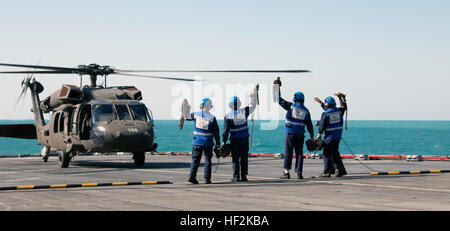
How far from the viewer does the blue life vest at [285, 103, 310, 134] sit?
1451cm

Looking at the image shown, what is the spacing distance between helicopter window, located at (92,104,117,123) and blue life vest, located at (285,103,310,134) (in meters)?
8.71

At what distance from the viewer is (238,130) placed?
14.2m

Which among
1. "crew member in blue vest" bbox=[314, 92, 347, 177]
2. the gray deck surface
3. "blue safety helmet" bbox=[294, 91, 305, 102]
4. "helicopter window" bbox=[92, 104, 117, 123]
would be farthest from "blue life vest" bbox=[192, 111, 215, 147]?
"helicopter window" bbox=[92, 104, 117, 123]

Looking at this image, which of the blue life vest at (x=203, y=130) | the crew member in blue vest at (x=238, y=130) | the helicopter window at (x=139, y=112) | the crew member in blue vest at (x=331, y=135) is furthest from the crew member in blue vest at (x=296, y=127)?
the helicopter window at (x=139, y=112)

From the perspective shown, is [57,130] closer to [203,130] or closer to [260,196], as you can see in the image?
[203,130]

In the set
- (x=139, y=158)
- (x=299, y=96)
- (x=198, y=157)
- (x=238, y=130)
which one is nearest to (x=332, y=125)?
(x=299, y=96)

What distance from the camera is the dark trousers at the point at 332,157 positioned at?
1475cm

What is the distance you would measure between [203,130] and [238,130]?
3.25ft

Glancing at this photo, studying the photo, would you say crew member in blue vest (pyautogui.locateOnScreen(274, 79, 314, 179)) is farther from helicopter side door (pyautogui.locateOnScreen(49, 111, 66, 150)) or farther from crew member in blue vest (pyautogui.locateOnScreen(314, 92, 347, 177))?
helicopter side door (pyautogui.locateOnScreen(49, 111, 66, 150))
